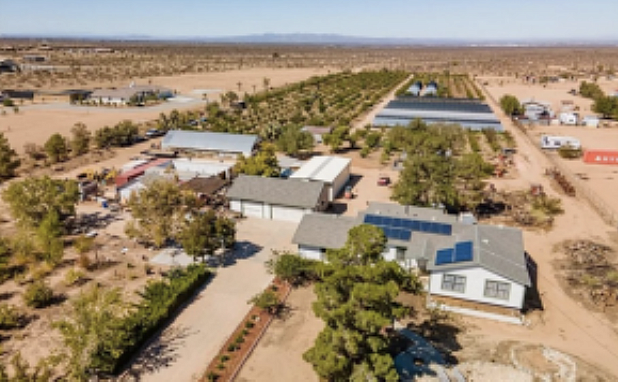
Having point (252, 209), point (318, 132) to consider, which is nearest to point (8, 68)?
point (318, 132)

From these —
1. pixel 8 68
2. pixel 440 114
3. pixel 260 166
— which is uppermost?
pixel 8 68

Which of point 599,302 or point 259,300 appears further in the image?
point 599,302

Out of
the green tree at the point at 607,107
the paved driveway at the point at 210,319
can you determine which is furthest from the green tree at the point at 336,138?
the green tree at the point at 607,107

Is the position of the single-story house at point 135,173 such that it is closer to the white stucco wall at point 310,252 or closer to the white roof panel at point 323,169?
the white roof panel at point 323,169

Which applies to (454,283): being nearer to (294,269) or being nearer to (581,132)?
(294,269)

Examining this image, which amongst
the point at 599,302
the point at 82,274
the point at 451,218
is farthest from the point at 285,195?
the point at 599,302

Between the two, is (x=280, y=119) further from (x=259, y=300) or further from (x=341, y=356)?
(x=341, y=356)

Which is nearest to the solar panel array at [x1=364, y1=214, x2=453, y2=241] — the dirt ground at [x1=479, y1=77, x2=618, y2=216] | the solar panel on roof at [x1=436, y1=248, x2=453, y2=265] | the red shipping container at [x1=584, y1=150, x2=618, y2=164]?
the solar panel on roof at [x1=436, y1=248, x2=453, y2=265]
